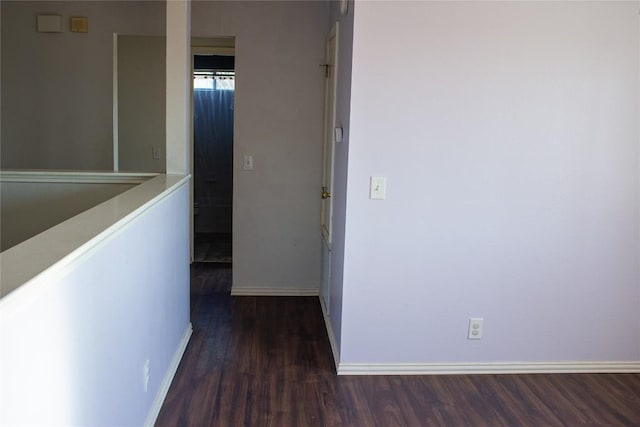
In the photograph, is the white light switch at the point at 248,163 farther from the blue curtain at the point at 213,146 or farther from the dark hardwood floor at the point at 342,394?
the blue curtain at the point at 213,146

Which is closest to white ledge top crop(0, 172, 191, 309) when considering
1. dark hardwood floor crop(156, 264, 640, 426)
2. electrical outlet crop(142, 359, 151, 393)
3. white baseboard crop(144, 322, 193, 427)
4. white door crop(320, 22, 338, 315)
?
electrical outlet crop(142, 359, 151, 393)

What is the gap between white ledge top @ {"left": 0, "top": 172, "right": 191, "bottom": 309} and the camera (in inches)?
47.1

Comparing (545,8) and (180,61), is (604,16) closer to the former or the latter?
(545,8)

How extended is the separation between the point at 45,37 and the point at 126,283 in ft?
9.81

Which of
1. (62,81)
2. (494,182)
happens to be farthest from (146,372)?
(62,81)

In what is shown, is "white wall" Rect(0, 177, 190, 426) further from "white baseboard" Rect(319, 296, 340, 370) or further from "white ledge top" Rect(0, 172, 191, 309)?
"white baseboard" Rect(319, 296, 340, 370)

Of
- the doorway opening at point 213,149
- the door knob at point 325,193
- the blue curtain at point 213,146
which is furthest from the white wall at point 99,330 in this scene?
the blue curtain at point 213,146

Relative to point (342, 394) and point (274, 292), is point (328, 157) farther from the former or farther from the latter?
point (342, 394)

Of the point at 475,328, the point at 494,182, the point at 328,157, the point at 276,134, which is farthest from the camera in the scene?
the point at 276,134

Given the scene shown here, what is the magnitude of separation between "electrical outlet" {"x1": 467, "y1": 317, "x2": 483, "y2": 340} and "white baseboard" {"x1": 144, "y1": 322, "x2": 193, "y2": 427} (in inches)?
63.0

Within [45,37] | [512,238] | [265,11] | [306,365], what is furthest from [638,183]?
[45,37]

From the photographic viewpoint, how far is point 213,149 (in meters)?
6.55

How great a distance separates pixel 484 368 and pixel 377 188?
Result: 3.89 feet

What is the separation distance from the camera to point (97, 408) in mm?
1746
